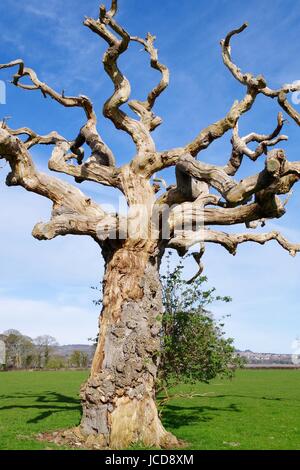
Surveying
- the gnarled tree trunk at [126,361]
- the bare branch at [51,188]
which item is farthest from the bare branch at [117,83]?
the gnarled tree trunk at [126,361]

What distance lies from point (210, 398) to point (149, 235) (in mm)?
21952

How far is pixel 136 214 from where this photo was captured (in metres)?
13.7

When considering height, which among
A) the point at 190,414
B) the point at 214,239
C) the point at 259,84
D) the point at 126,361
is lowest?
the point at 190,414

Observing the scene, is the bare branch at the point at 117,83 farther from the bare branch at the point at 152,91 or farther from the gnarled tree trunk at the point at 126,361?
the gnarled tree trunk at the point at 126,361

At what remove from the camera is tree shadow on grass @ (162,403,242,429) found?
62.2ft

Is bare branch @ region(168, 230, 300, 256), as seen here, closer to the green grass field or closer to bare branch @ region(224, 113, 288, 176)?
bare branch @ region(224, 113, 288, 176)

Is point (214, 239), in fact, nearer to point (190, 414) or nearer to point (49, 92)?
point (49, 92)

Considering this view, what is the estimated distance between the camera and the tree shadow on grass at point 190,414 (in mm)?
18959

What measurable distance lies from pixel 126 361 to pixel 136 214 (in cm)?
395

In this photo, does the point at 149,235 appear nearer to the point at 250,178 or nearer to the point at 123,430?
the point at 250,178

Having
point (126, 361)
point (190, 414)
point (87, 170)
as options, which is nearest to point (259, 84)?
point (87, 170)

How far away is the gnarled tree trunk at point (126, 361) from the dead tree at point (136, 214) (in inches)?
1.0

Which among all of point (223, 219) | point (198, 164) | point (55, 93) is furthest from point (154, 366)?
point (55, 93)

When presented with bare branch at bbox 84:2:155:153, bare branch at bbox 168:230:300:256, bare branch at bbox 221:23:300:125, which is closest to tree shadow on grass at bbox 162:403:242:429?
bare branch at bbox 168:230:300:256
